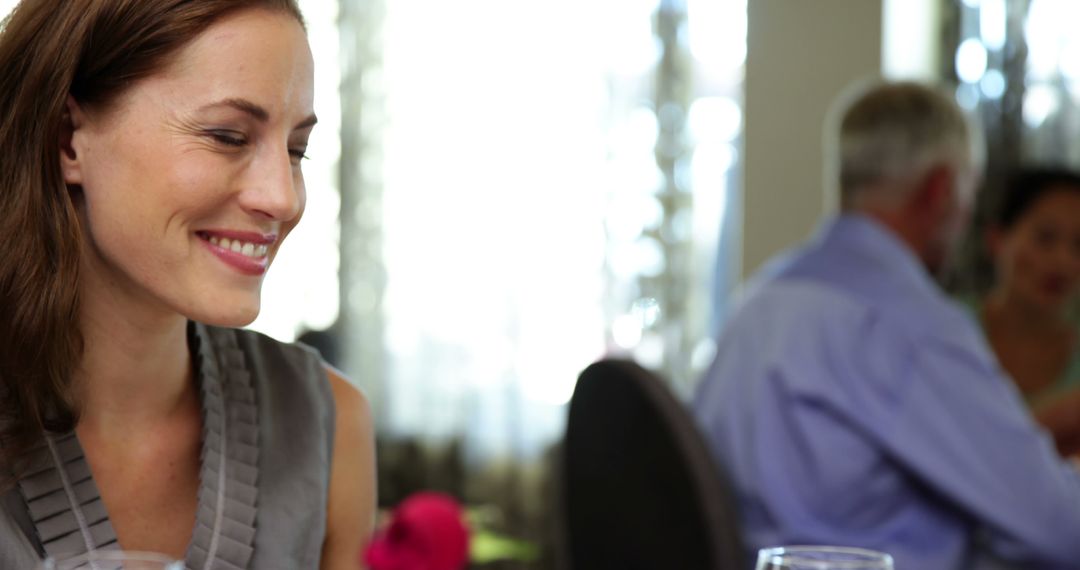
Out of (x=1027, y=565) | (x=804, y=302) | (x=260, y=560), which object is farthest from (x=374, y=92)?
(x=260, y=560)

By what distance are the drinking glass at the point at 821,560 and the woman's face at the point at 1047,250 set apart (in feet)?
7.26

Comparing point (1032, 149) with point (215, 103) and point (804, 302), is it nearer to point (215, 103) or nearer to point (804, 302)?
point (804, 302)

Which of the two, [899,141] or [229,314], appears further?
[899,141]

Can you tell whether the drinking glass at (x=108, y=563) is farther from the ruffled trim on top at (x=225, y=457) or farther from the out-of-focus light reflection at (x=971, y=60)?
the out-of-focus light reflection at (x=971, y=60)

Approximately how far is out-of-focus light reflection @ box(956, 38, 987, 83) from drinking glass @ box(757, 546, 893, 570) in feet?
10.5

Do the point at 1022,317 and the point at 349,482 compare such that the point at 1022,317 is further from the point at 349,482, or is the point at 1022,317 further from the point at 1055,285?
the point at 349,482

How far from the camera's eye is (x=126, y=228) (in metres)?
1.15

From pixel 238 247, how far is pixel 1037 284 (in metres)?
2.19

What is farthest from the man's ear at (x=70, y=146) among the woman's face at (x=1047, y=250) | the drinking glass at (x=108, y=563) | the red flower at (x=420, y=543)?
the woman's face at (x=1047, y=250)

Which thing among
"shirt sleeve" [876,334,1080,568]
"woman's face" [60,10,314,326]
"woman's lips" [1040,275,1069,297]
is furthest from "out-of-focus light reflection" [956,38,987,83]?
"woman's face" [60,10,314,326]

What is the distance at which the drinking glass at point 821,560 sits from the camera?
2.67 feet

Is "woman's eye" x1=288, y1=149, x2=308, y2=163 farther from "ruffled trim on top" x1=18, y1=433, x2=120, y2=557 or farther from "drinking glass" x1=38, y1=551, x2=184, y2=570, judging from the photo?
"drinking glass" x1=38, y1=551, x2=184, y2=570

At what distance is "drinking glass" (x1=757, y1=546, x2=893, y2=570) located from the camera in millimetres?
813

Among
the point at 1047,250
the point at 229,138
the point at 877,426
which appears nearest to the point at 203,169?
the point at 229,138
